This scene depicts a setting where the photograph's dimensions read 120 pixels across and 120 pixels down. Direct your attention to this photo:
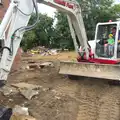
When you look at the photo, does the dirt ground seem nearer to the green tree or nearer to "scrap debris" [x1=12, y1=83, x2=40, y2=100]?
"scrap debris" [x1=12, y1=83, x2=40, y2=100]

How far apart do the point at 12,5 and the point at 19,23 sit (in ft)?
1.43

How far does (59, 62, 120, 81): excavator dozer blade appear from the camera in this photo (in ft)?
27.8

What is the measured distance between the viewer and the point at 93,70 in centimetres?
881

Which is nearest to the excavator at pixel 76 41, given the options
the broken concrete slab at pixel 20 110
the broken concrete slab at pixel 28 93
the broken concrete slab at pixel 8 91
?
the broken concrete slab at pixel 20 110

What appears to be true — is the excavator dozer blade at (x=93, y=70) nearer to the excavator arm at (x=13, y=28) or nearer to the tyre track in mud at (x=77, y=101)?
the tyre track in mud at (x=77, y=101)

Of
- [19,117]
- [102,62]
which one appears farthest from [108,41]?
[19,117]

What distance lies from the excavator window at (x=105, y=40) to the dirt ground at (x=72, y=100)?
3.31ft

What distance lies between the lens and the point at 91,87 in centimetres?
884

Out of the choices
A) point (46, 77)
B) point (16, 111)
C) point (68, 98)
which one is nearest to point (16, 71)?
point (46, 77)

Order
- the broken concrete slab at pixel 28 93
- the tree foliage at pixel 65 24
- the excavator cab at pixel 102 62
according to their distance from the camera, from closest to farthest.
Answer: the broken concrete slab at pixel 28 93 < the excavator cab at pixel 102 62 < the tree foliage at pixel 65 24

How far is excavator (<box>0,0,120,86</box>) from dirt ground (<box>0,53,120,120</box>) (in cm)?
47

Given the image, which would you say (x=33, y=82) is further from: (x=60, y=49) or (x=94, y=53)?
(x=60, y=49)

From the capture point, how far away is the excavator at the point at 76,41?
5.64 m

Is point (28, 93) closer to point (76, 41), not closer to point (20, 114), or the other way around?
point (20, 114)
